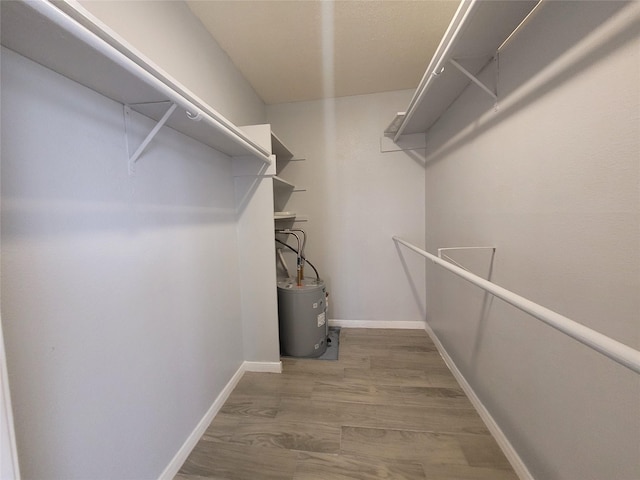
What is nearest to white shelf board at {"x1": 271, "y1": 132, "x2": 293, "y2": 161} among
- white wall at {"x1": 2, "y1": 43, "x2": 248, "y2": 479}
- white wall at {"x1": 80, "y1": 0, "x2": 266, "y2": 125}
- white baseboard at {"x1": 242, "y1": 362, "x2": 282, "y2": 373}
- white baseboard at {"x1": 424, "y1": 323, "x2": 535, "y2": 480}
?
white wall at {"x1": 80, "y1": 0, "x2": 266, "y2": 125}

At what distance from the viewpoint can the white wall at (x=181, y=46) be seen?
3.16 feet

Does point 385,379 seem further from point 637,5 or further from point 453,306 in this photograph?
point 637,5

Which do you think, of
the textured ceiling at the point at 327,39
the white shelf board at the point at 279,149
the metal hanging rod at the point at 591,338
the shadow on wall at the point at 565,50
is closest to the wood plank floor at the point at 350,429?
the metal hanging rod at the point at 591,338

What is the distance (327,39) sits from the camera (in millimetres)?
1652

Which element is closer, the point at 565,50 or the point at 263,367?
the point at 565,50

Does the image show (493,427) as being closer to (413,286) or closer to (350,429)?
(350,429)

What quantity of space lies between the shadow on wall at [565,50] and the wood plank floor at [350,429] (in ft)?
5.39

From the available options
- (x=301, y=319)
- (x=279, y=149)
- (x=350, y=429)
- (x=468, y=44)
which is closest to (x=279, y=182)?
(x=279, y=149)

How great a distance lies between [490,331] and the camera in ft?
4.25

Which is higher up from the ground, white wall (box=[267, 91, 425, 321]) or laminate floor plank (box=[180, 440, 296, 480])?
white wall (box=[267, 91, 425, 321])

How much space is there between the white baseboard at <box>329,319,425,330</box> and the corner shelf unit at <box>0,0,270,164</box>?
2.25 metres

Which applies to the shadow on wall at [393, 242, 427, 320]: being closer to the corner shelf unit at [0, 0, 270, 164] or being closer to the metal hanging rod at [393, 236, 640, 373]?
the metal hanging rod at [393, 236, 640, 373]

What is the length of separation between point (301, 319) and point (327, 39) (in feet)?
6.89

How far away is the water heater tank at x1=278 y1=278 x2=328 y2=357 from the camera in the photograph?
2.03m
